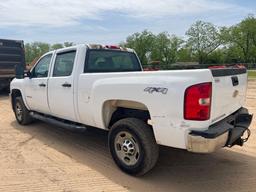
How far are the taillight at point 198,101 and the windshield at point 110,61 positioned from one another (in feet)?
7.16

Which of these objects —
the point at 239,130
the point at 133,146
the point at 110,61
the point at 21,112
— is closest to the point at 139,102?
the point at 133,146

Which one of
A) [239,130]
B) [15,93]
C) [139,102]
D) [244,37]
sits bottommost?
[239,130]

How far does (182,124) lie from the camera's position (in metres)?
3.91

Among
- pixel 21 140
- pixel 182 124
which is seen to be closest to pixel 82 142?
pixel 21 140

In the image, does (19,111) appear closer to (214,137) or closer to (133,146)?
→ (133,146)

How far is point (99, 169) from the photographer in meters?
4.99

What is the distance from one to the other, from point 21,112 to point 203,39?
223 ft

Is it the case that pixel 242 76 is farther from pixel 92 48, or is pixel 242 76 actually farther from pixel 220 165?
pixel 92 48

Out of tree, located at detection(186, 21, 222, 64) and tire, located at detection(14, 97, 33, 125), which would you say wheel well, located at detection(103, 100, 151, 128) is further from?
tree, located at detection(186, 21, 222, 64)

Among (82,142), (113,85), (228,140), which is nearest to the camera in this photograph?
(228,140)

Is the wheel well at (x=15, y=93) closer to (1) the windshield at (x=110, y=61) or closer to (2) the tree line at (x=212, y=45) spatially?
(1) the windshield at (x=110, y=61)

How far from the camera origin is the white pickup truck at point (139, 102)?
3867 millimetres

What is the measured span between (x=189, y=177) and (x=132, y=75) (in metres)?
1.69

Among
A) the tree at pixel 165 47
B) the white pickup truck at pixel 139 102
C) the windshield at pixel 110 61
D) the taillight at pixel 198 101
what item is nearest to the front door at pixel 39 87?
the white pickup truck at pixel 139 102
